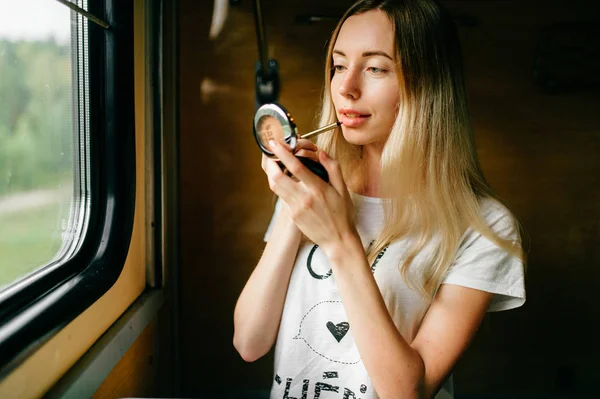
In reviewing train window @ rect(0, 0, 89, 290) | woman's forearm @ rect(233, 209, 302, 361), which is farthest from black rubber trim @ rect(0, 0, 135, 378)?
woman's forearm @ rect(233, 209, 302, 361)

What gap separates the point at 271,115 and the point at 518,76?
1.49 meters

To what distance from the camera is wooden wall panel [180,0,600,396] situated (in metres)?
1.99

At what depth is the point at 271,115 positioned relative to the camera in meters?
0.91

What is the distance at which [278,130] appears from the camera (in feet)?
3.02

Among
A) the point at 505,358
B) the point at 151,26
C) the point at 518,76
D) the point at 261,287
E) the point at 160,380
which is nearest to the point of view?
the point at 261,287

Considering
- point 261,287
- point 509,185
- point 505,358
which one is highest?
point 509,185

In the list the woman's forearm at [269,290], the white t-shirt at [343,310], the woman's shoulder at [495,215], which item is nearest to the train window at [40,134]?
the woman's forearm at [269,290]

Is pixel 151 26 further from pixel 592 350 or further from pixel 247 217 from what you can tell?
pixel 592 350

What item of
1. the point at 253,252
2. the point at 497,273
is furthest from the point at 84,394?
the point at 253,252

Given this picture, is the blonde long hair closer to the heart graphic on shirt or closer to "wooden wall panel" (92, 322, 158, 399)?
the heart graphic on shirt

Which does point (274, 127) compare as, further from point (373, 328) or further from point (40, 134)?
point (40, 134)

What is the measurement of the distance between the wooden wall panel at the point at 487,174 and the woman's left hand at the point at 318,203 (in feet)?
3.70

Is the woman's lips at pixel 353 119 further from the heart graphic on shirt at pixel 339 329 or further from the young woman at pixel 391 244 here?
the heart graphic on shirt at pixel 339 329

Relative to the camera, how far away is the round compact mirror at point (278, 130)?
90 cm
